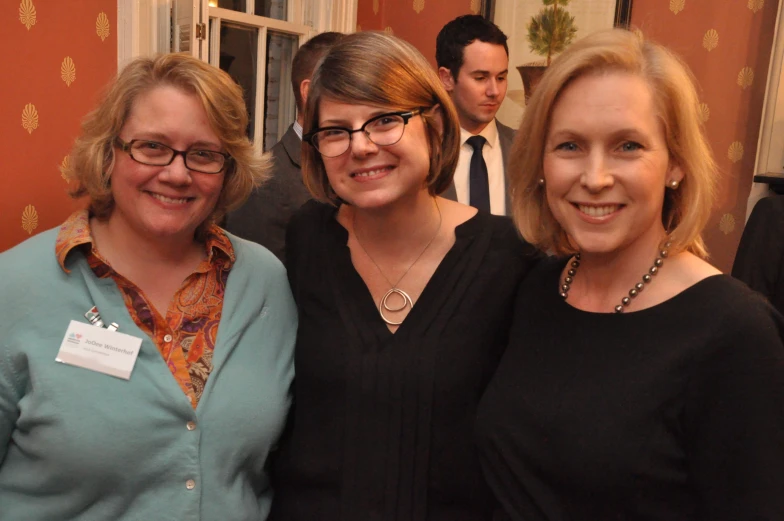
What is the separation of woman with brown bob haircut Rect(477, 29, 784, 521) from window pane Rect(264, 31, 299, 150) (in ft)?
8.88

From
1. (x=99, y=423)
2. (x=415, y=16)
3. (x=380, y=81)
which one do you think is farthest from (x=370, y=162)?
(x=415, y=16)

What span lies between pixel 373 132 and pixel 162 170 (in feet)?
1.51

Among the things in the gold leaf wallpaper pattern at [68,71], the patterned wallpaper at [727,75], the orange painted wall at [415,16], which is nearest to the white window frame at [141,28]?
the gold leaf wallpaper pattern at [68,71]

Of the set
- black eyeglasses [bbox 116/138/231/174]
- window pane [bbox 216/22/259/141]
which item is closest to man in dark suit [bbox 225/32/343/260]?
black eyeglasses [bbox 116/138/231/174]

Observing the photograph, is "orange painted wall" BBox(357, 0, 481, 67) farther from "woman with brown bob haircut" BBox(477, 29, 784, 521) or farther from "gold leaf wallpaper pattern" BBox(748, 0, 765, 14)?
"woman with brown bob haircut" BBox(477, 29, 784, 521)

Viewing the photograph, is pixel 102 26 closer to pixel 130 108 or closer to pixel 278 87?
pixel 278 87

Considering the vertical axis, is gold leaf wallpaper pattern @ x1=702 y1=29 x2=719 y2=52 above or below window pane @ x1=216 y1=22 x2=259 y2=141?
above

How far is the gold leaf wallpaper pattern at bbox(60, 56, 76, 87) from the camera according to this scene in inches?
107

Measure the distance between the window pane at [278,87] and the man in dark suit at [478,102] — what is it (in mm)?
1028

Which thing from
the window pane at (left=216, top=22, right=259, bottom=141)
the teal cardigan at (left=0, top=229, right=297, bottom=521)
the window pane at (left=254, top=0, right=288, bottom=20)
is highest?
the window pane at (left=254, top=0, right=288, bottom=20)

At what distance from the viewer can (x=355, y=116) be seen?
5.11ft

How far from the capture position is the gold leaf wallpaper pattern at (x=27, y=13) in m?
2.53

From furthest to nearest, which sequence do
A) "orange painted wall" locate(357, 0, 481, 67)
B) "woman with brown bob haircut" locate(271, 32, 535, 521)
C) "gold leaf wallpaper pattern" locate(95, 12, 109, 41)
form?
"orange painted wall" locate(357, 0, 481, 67), "gold leaf wallpaper pattern" locate(95, 12, 109, 41), "woman with brown bob haircut" locate(271, 32, 535, 521)

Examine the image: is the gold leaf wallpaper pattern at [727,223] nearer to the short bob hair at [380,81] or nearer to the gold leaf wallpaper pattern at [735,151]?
the gold leaf wallpaper pattern at [735,151]
